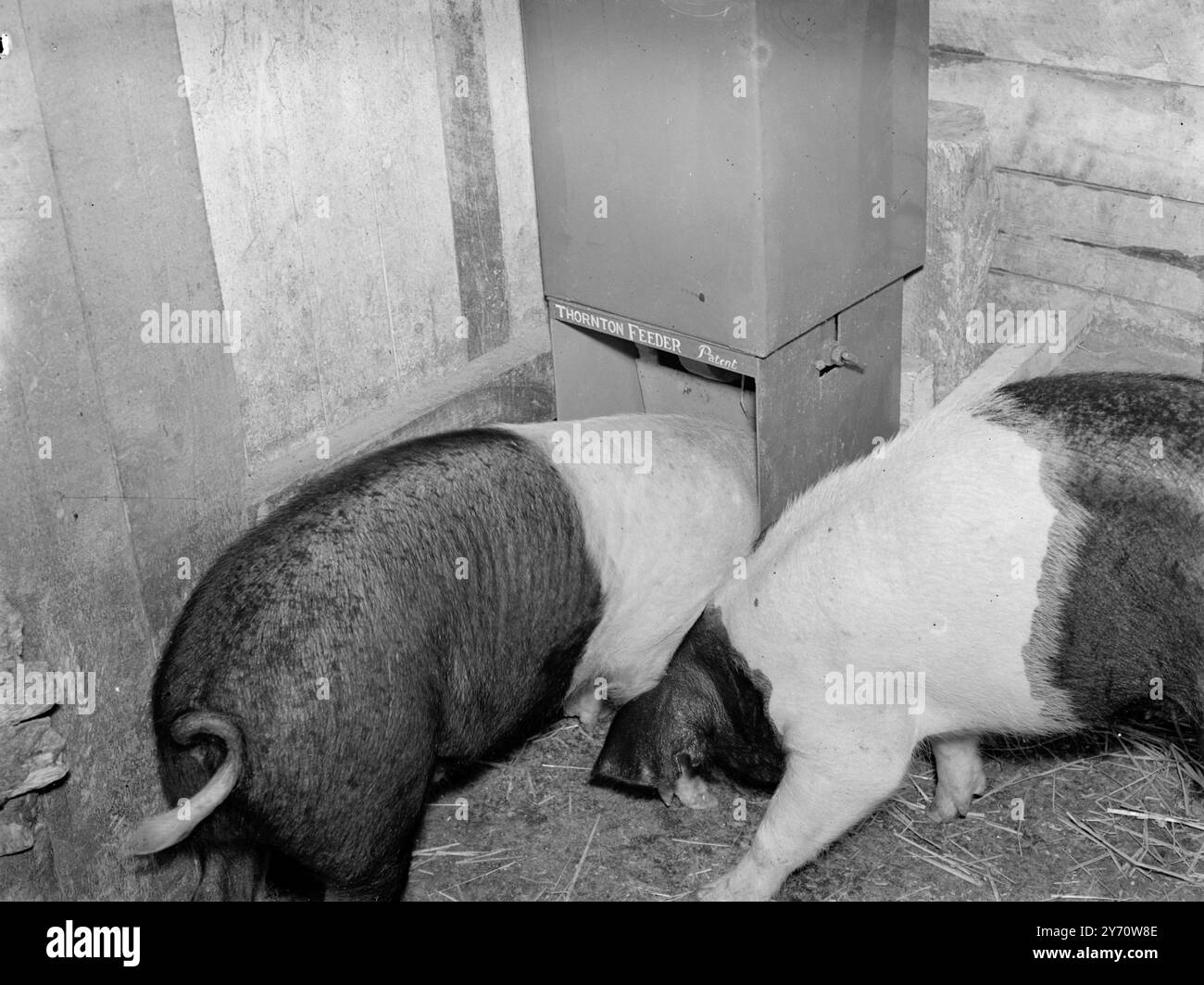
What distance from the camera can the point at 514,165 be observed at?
14.5 ft

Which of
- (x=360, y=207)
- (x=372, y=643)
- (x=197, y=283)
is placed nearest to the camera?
(x=372, y=643)

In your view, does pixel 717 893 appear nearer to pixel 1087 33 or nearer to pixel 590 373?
pixel 590 373

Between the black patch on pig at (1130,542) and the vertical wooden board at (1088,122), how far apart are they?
135 cm

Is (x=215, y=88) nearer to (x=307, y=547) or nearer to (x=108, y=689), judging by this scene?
(x=307, y=547)

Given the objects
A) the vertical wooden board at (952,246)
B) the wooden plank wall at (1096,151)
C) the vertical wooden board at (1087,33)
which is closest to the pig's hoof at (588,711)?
the vertical wooden board at (952,246)

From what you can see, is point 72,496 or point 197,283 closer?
point 72,496

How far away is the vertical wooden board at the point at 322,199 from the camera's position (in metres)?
3.61

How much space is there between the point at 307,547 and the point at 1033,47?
2.85 m

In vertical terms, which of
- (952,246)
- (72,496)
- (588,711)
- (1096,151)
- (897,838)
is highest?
(1096,151)

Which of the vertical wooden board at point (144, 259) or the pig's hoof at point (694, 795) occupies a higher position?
the vertical wooden board at point (144, 259)

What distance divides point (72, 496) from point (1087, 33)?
3270 mm

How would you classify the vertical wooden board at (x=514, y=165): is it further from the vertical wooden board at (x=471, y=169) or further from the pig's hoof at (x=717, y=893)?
the pig's hoof at (x=717, y=893)

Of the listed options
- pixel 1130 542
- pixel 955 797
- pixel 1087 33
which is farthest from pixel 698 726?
pixel 1087 33

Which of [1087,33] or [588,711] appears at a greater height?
[1087,33]
